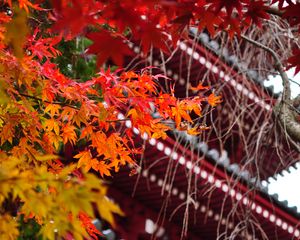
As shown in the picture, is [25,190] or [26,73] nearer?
[25,190]

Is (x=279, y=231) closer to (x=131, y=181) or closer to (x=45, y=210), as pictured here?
(x=131, y=181)

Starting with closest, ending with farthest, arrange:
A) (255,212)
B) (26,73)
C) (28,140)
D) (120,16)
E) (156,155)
Result: (120,16), (26,73), (28,140), (156,155), (255,212)

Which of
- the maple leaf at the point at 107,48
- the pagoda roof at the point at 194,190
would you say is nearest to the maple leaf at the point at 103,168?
the maple leaf at the point at 107,48

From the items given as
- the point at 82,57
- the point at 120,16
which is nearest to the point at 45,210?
the point at 120,16

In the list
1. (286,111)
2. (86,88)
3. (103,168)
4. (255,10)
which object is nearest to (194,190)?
(286,111)

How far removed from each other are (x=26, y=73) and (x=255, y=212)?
3413 millimetres

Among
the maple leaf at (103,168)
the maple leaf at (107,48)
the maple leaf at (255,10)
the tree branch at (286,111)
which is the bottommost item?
the maple leaf at (103,168)

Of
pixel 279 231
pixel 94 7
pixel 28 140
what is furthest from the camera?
pixel 279 231

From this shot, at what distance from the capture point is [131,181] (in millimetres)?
4848

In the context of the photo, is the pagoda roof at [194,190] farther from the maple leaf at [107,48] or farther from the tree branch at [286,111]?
the maple leaf at [107,48]

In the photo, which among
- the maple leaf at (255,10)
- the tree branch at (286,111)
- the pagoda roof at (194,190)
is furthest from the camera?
the pagoda roof at (194,190)

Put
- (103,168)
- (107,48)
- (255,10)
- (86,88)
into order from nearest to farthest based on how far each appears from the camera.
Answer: (107,48)
(255,10)
(86,88)
(103,168)

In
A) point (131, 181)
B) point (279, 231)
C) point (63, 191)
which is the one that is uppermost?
point (63, 191)

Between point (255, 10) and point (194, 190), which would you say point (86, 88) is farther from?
point (194, 190)
